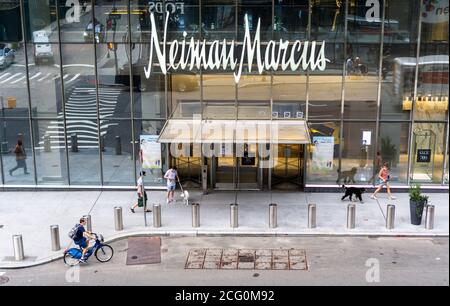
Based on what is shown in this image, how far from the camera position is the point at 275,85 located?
831 inches

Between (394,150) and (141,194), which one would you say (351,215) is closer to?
(394,150)

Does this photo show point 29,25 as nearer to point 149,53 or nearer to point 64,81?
point 64,81

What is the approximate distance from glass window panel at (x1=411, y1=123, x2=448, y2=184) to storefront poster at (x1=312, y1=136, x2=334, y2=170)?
10.0 feet

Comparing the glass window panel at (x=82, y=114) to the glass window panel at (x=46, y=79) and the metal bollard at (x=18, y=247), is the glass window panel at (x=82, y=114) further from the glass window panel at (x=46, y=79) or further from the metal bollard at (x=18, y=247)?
the metal bollard at (x=18, y=247)

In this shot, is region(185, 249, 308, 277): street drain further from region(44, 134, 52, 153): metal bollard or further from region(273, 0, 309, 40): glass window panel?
region(44, 134, 52, 153): metal bollard

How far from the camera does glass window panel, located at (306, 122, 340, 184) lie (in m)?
21.5

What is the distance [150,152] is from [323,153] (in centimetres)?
655

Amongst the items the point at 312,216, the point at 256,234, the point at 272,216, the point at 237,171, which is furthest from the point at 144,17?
the point at 312,216

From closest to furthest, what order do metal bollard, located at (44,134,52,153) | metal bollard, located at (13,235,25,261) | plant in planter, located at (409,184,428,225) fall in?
1. metal bollard, located at (13,235,25,261)
2. plant in planter, located at (409,184,428,225)
3. metal bollard, located at (44,134,52,153)

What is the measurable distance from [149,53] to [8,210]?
7483 millimetres

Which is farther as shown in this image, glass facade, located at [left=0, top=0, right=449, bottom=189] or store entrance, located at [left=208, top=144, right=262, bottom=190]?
store entrance, located at [left=208, top=144, right=262, bottom=190]

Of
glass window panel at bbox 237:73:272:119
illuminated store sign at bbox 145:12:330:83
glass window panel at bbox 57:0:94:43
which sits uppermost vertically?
glass window panel at bbox 57:0:94:43

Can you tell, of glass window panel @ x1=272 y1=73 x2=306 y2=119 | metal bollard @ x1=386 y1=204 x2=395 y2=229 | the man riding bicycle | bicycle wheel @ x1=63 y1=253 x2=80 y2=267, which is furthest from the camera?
glass window panel @ x1=272 y1=73 x2=306 y2=119

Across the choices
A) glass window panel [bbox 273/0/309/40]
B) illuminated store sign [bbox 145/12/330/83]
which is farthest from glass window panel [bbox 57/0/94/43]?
glass window panel [bbox 273/0/309/40]
